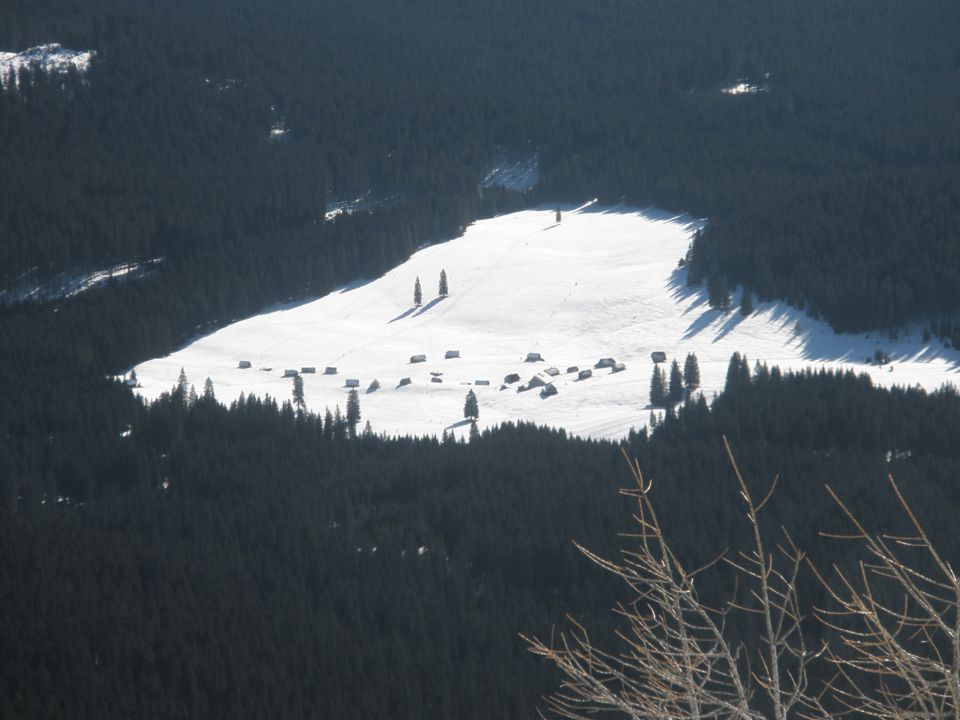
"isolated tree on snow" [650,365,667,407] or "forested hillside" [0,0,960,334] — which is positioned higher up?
"forested hillside" [0,0,960,334]

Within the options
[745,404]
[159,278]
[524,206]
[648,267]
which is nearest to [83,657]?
[745,404]

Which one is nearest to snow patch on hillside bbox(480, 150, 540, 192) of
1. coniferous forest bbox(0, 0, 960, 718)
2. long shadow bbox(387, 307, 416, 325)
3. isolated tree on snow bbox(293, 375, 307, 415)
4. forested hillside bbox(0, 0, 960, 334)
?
coniferous forest bbox(0, 0, 960, 718)

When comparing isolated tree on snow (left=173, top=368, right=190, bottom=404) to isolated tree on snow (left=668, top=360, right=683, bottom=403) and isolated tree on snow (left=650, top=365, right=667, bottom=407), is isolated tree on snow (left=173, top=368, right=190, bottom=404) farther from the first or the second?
isolated tree on snow (left=668, top=360, right=683, bottom=403)

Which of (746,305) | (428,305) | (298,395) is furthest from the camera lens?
(428,305)

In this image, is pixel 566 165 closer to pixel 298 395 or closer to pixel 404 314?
pixel 404 314

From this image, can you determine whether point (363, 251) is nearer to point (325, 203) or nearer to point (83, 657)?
point (325, 203)

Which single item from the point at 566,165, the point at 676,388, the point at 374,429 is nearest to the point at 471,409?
the point at 374,429
